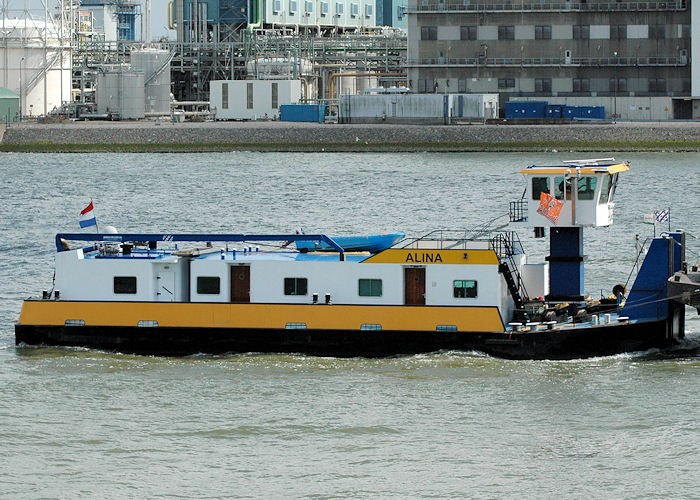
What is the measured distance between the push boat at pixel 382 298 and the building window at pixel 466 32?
85553mm

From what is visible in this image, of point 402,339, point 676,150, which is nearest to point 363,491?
point 402,339

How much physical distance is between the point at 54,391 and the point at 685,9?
93551 millimetres

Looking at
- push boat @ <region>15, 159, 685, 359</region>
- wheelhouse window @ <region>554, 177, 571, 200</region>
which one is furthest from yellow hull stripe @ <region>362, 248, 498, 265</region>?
wheelhouse window @ <region>554, 177, 571, 200</region>

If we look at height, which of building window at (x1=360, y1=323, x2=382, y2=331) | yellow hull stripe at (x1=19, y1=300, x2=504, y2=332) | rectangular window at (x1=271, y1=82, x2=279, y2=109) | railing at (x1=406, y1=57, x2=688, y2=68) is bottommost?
building window at (x1=360, y1=323, x2=382, y2=331)

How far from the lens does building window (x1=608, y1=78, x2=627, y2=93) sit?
379 ft

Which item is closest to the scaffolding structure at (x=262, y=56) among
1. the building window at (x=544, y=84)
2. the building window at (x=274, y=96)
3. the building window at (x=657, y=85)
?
the building window at (x=274, y=96)

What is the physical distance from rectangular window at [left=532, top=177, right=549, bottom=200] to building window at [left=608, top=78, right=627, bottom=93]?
282 ft

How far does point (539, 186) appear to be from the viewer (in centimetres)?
3194

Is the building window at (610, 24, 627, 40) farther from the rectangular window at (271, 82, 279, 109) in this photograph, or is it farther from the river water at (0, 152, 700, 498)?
the river water at (0, 152, 700, 498)

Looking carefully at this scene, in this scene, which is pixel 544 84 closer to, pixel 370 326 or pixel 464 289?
pixel 464 289

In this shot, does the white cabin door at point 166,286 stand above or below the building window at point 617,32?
below

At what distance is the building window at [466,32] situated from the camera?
11719 cm

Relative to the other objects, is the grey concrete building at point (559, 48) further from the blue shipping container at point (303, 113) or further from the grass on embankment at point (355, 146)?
the grass on embankment at point (355, 146)

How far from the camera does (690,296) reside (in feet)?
99.6
